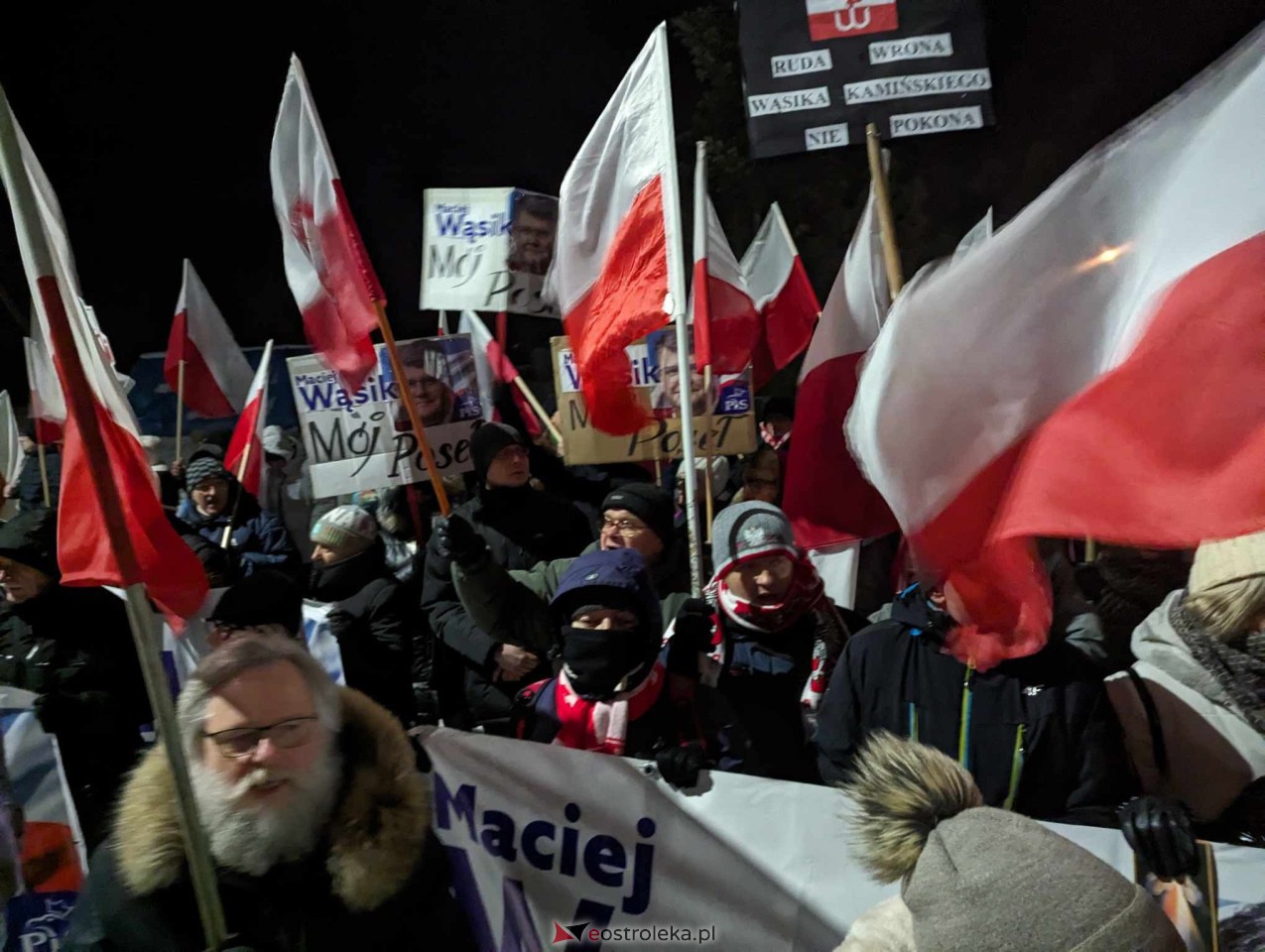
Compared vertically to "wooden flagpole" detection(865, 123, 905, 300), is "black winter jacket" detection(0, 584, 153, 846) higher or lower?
Result: lower

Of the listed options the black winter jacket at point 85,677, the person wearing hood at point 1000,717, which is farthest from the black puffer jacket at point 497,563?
the person wearing hood at point 1000,717

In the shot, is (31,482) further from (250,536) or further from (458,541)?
(458,541)

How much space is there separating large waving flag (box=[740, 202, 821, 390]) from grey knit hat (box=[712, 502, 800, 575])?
2.76 m

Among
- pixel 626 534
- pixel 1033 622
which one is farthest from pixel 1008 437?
pixel 626 534

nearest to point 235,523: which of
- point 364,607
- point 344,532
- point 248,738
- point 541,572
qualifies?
point 344,532

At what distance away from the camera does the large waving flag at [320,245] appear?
374 centimetres

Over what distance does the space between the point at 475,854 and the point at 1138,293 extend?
1928 millimetres

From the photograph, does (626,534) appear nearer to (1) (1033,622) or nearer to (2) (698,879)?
(2) (698,879)

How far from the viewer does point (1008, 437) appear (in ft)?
5.84

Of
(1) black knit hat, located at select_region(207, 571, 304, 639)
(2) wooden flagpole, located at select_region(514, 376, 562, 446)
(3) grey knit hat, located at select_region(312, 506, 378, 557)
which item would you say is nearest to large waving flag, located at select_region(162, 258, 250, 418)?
(2) wooden flagpole, located at select_region(514, 376, 562, 446)

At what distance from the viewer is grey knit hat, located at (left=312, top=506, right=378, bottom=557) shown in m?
4.33

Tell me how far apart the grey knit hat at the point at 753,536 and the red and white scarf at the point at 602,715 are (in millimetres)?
446

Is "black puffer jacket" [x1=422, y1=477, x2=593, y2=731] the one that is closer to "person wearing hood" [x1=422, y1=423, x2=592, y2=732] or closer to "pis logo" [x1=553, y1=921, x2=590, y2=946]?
"person wearing hood" [x1=422, y1=423, x2=592, y2=732]

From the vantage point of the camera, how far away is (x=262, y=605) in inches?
138
